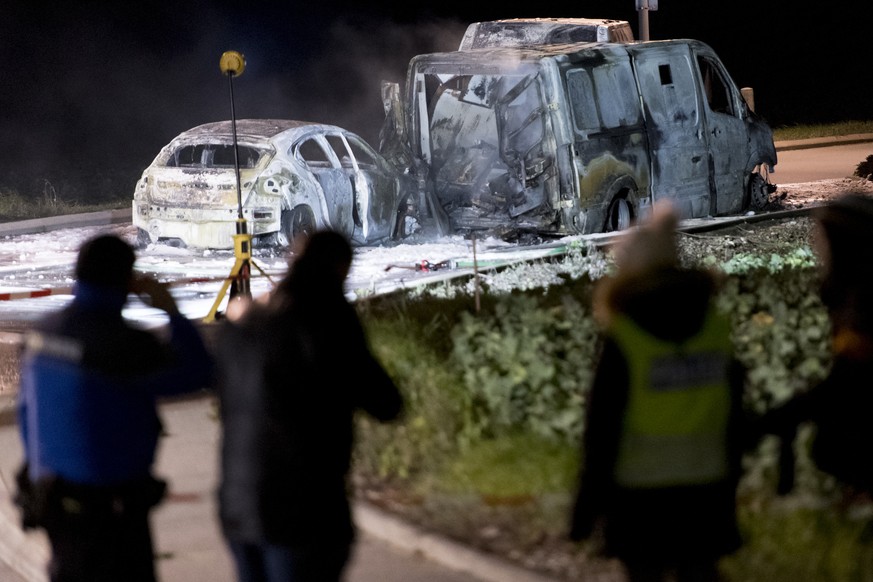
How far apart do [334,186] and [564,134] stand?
2.36 metres

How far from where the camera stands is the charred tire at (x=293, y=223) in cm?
1355

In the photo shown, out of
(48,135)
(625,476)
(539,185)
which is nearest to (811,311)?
(625,476)

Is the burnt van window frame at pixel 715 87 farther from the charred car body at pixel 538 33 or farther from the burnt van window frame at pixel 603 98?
the charred car body at pixel 538 33

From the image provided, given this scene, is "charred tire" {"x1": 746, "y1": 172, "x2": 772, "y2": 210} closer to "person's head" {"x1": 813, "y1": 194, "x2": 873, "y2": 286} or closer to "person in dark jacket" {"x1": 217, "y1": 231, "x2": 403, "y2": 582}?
"person's head" {"x1": 813, "y1": 194, "x2": 873, "y2": 286}

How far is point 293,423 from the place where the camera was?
370cm

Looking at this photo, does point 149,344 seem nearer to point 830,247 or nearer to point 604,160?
point 830,247

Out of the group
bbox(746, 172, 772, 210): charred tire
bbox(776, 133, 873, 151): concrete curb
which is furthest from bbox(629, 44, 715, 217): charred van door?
bbox(776, 133, 873, 151): concrete curb

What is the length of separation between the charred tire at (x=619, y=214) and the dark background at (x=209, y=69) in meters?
16.5

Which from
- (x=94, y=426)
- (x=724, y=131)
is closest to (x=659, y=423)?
(x=94, y=426)

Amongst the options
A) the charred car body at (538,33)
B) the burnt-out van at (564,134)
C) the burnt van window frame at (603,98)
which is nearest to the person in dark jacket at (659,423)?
the burnt-out van at (564,134)

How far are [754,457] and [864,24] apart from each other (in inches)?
1742

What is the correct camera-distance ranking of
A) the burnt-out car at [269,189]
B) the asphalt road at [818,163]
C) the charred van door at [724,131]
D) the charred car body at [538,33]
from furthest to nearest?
the asphalt road at [818,163] < the charred car body at [538,33] < the charred van door at [724,131] < the burnt-out car at [269,189]

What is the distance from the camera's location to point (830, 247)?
4.09 m

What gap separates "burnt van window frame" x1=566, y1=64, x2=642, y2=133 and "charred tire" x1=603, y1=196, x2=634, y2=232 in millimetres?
757
